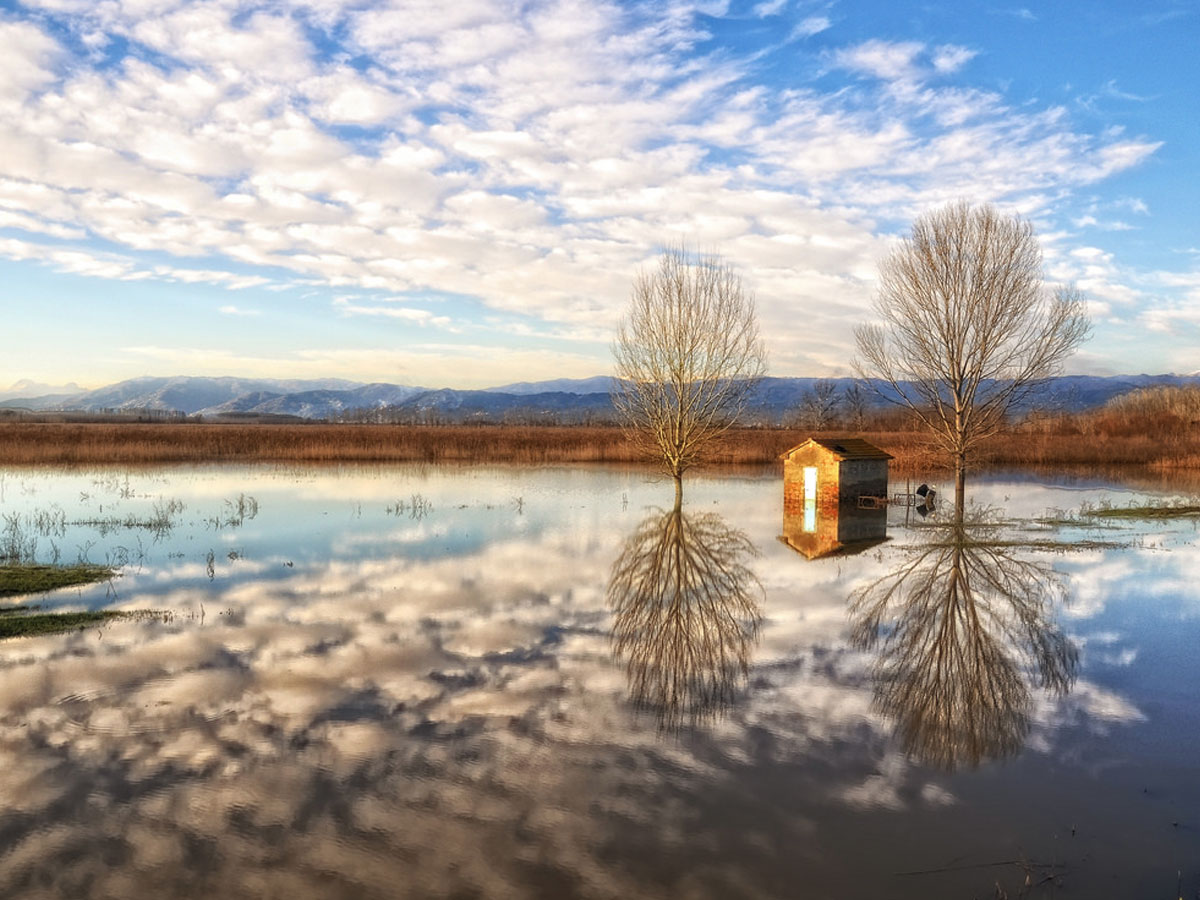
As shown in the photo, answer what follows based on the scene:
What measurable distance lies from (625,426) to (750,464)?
50.1 feet

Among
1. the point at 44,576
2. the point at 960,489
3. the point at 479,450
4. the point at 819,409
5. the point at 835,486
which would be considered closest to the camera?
the point at 44,576

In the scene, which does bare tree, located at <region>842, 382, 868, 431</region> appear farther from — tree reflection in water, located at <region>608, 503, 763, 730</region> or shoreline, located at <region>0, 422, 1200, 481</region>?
tree reflection in water, located at <region>608, 503, 763, 730</region>

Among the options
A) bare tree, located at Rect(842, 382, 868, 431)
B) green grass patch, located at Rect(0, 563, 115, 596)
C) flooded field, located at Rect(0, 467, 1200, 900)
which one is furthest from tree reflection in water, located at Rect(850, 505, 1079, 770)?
bare tree, located at Rect(842, 382, 868, 431)

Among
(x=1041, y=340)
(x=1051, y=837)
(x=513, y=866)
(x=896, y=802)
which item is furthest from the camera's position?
(x=1041, y=340)

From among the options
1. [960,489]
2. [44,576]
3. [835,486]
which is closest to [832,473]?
[835,486]

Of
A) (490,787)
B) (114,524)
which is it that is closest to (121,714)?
(490,787)

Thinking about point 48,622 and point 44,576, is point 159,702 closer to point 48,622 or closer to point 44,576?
point 48,622

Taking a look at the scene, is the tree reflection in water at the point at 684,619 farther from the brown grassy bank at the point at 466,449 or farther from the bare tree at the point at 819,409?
the bare tree at the point at 819,409

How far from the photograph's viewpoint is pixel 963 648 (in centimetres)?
1288

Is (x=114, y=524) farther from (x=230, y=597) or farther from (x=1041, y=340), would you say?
(x=1041, y=340)

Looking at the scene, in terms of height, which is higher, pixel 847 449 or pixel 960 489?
pixel 847 449

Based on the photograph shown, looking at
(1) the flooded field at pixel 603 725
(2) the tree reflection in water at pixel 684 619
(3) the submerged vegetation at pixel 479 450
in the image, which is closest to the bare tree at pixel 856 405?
(3) the submerged vegetation at pixel 479 450

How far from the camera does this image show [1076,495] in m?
36.7

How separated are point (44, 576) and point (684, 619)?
44.9 ft
